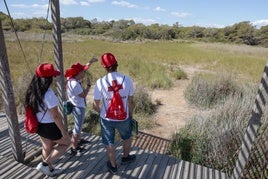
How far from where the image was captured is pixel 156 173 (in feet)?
11.0

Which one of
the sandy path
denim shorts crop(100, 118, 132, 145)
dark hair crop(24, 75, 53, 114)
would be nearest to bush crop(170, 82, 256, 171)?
the sandy path

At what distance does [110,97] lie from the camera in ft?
9.18

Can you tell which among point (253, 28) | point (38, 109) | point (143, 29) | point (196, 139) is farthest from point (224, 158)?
point (143, 29)

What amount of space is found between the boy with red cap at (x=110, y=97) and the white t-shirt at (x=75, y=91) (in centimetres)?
44

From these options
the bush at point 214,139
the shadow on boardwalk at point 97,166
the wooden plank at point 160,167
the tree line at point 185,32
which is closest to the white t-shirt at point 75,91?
the shadow on boardwalk at point 97,166

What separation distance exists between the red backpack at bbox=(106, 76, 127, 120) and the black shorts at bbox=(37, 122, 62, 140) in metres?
0.58

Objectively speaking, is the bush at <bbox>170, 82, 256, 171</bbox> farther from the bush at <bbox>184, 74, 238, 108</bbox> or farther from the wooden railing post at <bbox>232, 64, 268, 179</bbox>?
the bush at <bbox>184, 74, 238, 108</bbox>

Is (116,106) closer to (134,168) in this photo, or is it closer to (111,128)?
(111,128)

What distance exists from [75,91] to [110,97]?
0.67m

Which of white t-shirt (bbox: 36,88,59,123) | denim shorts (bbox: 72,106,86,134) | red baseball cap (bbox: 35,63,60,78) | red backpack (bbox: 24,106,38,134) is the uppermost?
red baseball cap (bbox: 35,63,60,78)

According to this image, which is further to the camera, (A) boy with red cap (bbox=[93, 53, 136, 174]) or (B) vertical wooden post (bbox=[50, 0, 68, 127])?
(B) vertical wooden post (bbox=[50, 0, 68, 127])

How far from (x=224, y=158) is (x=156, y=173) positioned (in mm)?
1247

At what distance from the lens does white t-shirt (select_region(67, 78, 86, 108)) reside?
3223 mm

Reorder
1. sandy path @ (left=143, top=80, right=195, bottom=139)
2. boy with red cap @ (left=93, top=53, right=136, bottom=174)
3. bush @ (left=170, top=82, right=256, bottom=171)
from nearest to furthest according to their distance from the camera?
boy with red cap @ (left=93, top=53, right=136, bottom=174) → bush @ (left=170, top=82, right=256, bottom=171) → sandy path @ (left=143, top=80, right=195, bottom=139)
